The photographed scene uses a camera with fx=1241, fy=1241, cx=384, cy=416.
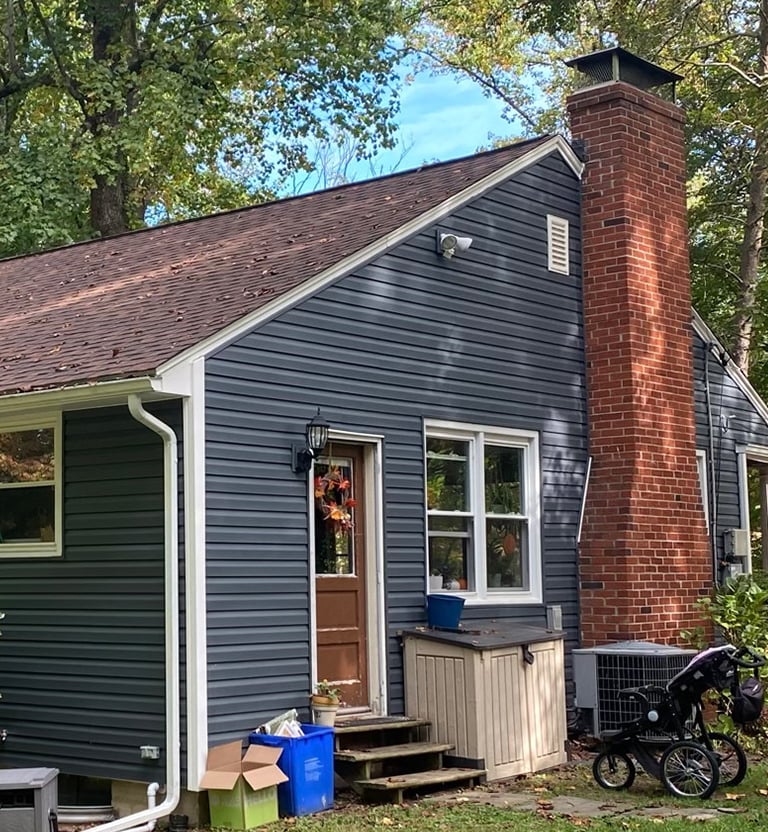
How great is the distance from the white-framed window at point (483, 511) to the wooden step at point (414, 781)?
165 cm

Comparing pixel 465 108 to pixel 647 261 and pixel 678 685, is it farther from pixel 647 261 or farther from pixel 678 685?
pixel 678 685

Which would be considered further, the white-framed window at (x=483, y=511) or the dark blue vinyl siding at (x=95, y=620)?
the white-framed window at (x=483, y=511)

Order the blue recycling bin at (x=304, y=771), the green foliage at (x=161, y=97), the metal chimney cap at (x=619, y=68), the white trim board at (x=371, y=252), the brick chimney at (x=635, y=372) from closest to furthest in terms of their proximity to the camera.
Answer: the blue recycling bin at (x=304, y=771) → the white trim board at (x=371, y=252) → the brick chimney at (x=635, y=372) → the metal chimney cap at (x=619, y=68) → the green foliage at (x=161, y=97)

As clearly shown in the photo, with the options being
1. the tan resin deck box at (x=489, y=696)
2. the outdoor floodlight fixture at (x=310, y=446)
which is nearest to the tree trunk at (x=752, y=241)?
the tan resin deck box at (x=489, y=696)

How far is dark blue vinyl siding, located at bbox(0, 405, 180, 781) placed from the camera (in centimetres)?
812

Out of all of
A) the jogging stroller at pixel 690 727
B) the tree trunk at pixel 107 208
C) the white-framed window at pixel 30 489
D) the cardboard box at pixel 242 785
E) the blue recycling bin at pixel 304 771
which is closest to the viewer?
the cardboard box at pixel 242 785

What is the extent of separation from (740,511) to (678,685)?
6114 millimetres

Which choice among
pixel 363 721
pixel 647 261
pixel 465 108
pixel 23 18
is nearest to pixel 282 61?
pixel 23 18

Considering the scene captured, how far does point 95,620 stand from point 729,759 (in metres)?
4.66

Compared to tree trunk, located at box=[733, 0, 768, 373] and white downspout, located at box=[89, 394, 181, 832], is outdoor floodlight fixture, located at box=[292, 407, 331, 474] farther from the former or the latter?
tree trunk, located at box=[733, 0, 768, 373]

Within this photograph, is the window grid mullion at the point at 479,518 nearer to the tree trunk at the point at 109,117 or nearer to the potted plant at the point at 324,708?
the potted plant at the point at 324,708

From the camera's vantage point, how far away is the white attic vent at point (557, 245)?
1161 cm

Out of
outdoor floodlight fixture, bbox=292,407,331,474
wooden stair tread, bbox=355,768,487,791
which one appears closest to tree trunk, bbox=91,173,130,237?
outdoor floodlight fixture, bbox=292,407,331,474

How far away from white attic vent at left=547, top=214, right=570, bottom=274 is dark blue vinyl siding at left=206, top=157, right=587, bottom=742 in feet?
0.27
